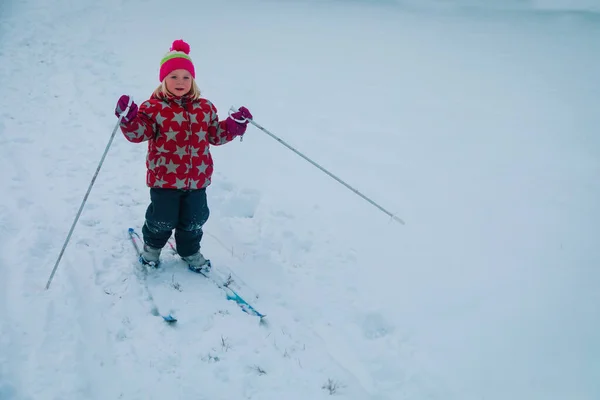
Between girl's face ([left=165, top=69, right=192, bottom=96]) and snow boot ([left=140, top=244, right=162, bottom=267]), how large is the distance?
167 cm

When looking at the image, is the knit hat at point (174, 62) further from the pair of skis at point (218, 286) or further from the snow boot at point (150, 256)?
the pair of skis at point (218, 286)

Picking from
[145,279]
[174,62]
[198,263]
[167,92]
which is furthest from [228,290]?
[174,62]

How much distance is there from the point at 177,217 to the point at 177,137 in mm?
857

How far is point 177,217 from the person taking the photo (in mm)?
4164

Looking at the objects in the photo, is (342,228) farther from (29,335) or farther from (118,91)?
(118,91)

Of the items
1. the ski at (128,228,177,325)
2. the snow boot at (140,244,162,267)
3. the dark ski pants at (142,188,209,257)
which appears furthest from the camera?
the snow boot at (140,244,162,267)

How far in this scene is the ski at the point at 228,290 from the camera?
163 inches

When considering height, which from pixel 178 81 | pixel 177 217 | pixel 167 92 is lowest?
pixel 177 217

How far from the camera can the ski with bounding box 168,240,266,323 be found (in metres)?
4.14

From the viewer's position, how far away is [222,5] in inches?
Result: 635

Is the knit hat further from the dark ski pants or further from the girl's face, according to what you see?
the dark ski pants

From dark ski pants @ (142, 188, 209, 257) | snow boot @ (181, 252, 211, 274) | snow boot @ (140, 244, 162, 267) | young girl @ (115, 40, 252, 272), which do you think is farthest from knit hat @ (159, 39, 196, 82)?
snow boot @ (181, 252, 211, 274)

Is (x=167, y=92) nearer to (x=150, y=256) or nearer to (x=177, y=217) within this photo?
(x=177, y=217)

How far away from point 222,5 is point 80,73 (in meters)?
8.34
